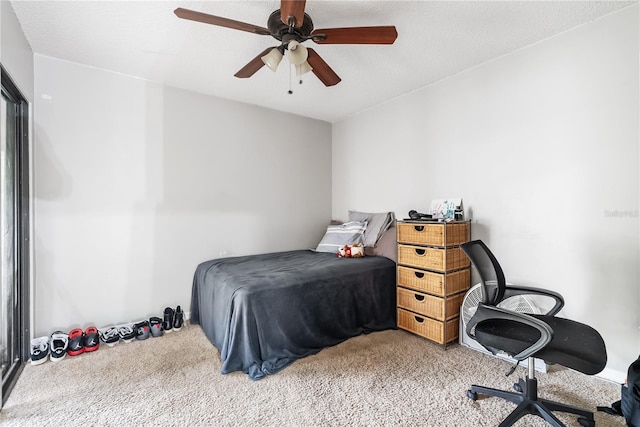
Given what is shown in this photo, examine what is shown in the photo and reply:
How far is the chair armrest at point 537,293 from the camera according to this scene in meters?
1.71

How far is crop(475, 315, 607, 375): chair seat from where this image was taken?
128 cm

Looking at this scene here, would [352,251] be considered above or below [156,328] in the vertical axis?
above

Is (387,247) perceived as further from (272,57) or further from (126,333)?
(126,333)

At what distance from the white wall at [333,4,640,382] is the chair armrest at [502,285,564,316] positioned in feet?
1.68

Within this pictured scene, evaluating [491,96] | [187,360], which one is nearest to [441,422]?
[187,360]

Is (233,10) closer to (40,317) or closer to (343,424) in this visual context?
(343,424)

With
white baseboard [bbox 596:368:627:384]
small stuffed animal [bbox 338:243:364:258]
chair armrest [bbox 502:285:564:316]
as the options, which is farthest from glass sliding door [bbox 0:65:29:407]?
white baseboard [bbox 596:368:627:384]

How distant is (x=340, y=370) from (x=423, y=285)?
100 cm

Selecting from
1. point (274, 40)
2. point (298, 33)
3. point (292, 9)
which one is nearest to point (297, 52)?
point (298, 33)

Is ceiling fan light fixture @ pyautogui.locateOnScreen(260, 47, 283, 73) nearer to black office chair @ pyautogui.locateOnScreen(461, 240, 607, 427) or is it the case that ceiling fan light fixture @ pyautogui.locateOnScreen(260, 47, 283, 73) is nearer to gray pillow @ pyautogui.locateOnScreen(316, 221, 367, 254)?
black office chair @ pyautogui.locateOnScreen(461, 240, 607, 427)

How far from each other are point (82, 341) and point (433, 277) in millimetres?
2857

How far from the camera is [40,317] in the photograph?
2391 millimetres

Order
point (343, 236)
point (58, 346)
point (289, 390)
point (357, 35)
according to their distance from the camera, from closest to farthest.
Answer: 1. point (357, 35)
2. point (289, 390)
3. point (58, 346)
4. point (343, 236)

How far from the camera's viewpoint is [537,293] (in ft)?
5.82
